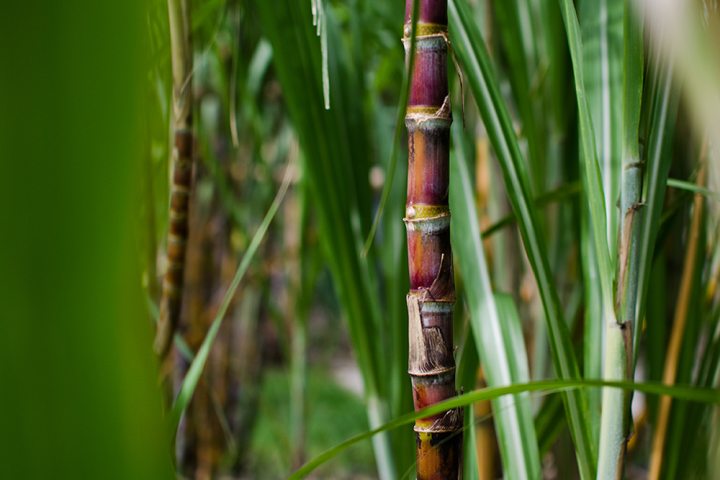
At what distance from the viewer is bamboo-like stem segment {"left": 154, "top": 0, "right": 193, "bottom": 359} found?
250mm

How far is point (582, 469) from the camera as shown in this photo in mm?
205

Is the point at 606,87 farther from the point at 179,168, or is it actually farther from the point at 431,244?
the point at 179,168

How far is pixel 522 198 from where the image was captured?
21cm

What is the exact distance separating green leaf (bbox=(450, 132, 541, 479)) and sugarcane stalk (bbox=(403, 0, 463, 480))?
0.07 m

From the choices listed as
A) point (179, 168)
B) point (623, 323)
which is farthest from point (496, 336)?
point (179, 168)

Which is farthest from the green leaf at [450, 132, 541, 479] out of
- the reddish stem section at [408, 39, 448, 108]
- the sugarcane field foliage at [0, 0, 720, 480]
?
the reddish stem section at [408, 39, 448, 108]

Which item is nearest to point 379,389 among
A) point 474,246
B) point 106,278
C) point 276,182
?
point 474,246

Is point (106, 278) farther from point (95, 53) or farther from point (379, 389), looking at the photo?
point (379, 389)

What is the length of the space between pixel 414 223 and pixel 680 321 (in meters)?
0.26

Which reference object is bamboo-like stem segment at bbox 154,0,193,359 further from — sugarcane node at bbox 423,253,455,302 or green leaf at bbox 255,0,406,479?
sugarcane node at bbox 423,253,455,302

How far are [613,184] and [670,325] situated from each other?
0.33 m

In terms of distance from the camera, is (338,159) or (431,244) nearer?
(431,244)

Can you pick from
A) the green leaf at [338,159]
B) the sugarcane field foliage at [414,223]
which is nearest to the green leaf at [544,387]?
the sugarcane field foliage at [414,223]

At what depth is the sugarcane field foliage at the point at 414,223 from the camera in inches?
1.8
